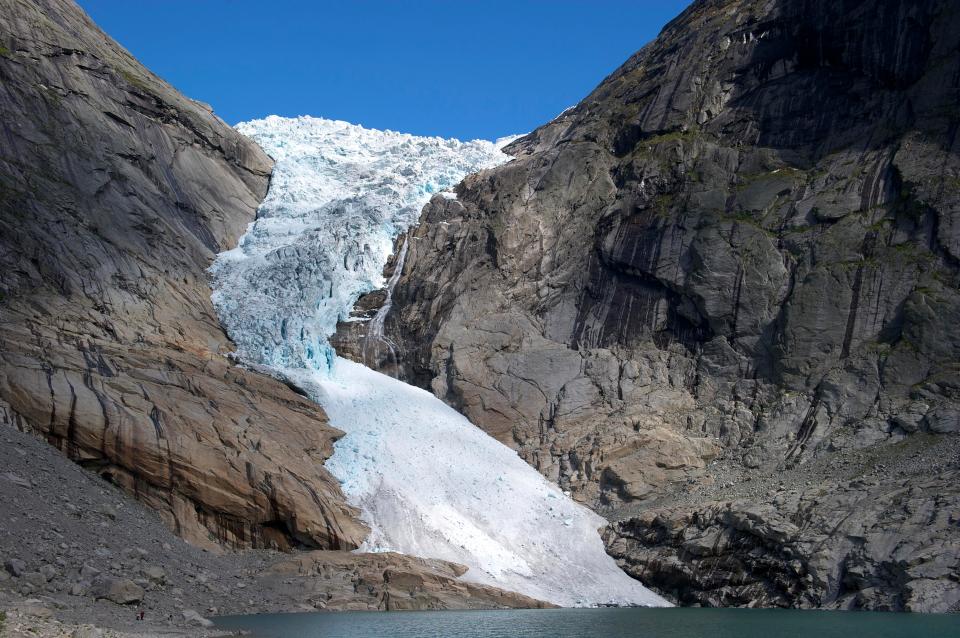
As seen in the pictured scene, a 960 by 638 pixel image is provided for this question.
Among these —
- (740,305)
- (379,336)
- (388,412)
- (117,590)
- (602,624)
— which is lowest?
(117,590)

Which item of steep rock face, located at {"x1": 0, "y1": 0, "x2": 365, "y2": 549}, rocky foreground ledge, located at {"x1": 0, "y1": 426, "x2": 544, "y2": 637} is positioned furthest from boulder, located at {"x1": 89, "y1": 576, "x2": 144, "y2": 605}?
steep rock face, located at {"x1": 0, "y1": 0, "x2": 365, "y2": 549}

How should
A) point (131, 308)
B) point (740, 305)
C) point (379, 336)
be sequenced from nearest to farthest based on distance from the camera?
point (131, 308)
point (740, 305)
point (379, 336)

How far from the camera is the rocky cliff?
38.6 meters

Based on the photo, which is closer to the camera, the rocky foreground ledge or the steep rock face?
the rocky foreground ledge

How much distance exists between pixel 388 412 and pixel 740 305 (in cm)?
1966

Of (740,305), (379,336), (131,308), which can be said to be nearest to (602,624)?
(740,305)

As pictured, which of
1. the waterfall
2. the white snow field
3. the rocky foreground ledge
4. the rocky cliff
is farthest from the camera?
the waterfall

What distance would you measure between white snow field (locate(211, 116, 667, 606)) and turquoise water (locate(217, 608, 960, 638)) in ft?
16.7

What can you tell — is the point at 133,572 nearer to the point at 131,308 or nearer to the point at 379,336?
the point at 131,308

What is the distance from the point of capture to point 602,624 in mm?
31719

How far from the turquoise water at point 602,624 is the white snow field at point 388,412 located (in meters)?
5.08

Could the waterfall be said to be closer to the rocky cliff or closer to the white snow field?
the rocky cliff

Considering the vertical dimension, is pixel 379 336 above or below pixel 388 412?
above

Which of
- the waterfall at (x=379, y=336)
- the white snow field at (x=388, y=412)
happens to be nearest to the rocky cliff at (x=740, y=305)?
the waterfall at (x=379, y=336)
